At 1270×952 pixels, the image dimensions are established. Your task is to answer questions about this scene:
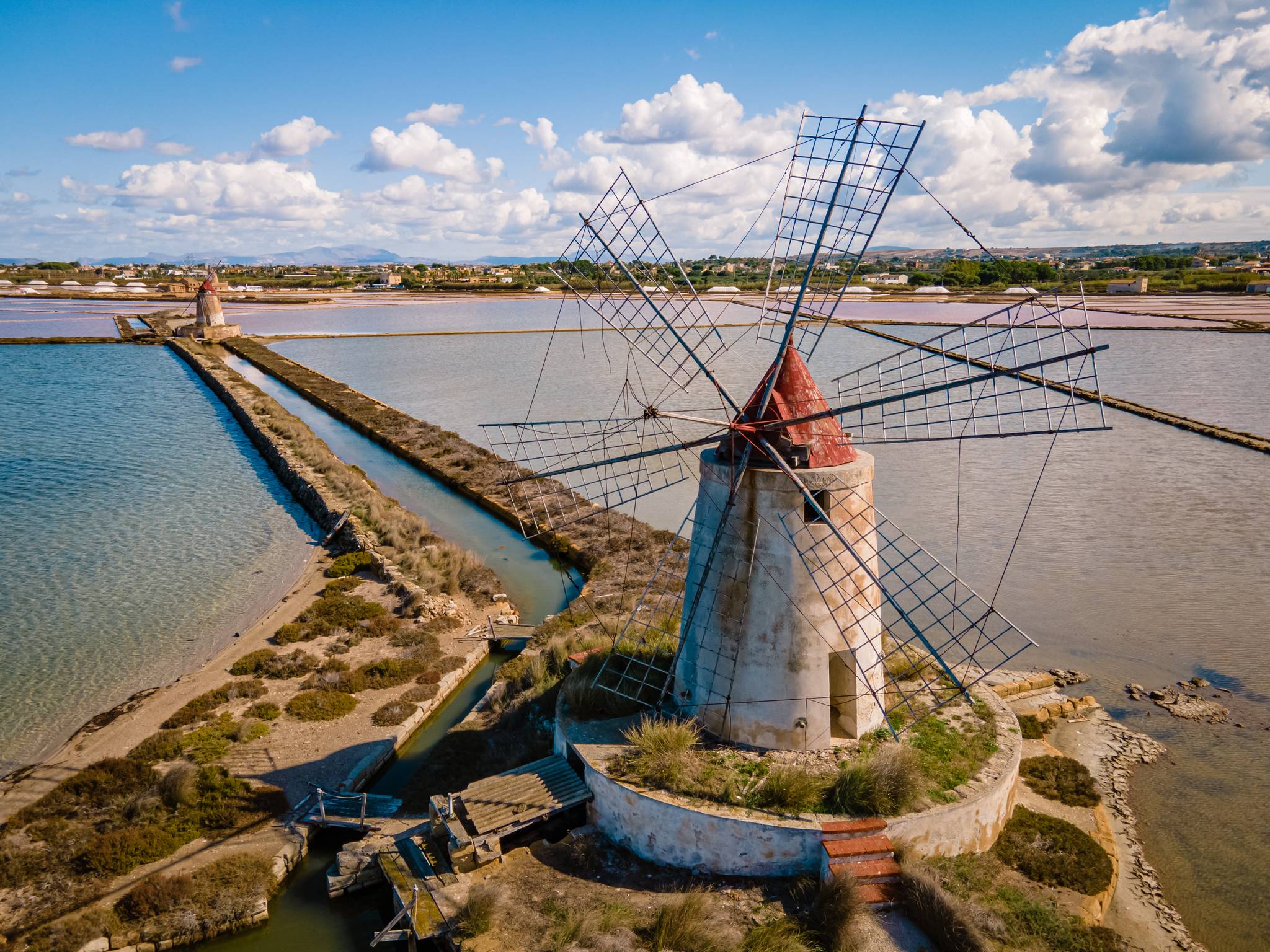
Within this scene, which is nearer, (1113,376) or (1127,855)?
(1127,855)

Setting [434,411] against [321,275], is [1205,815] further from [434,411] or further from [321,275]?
[321,275]

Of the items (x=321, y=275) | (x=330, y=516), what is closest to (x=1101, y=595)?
(x=330, y=516)

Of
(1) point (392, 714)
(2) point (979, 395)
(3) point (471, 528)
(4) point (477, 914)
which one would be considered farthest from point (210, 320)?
(4) point (477, 914)

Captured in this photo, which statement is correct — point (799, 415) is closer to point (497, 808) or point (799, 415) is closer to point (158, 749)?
point (497, 808)

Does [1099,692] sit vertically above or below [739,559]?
below

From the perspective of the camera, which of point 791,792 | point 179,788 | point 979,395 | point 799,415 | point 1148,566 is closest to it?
point 791,792
